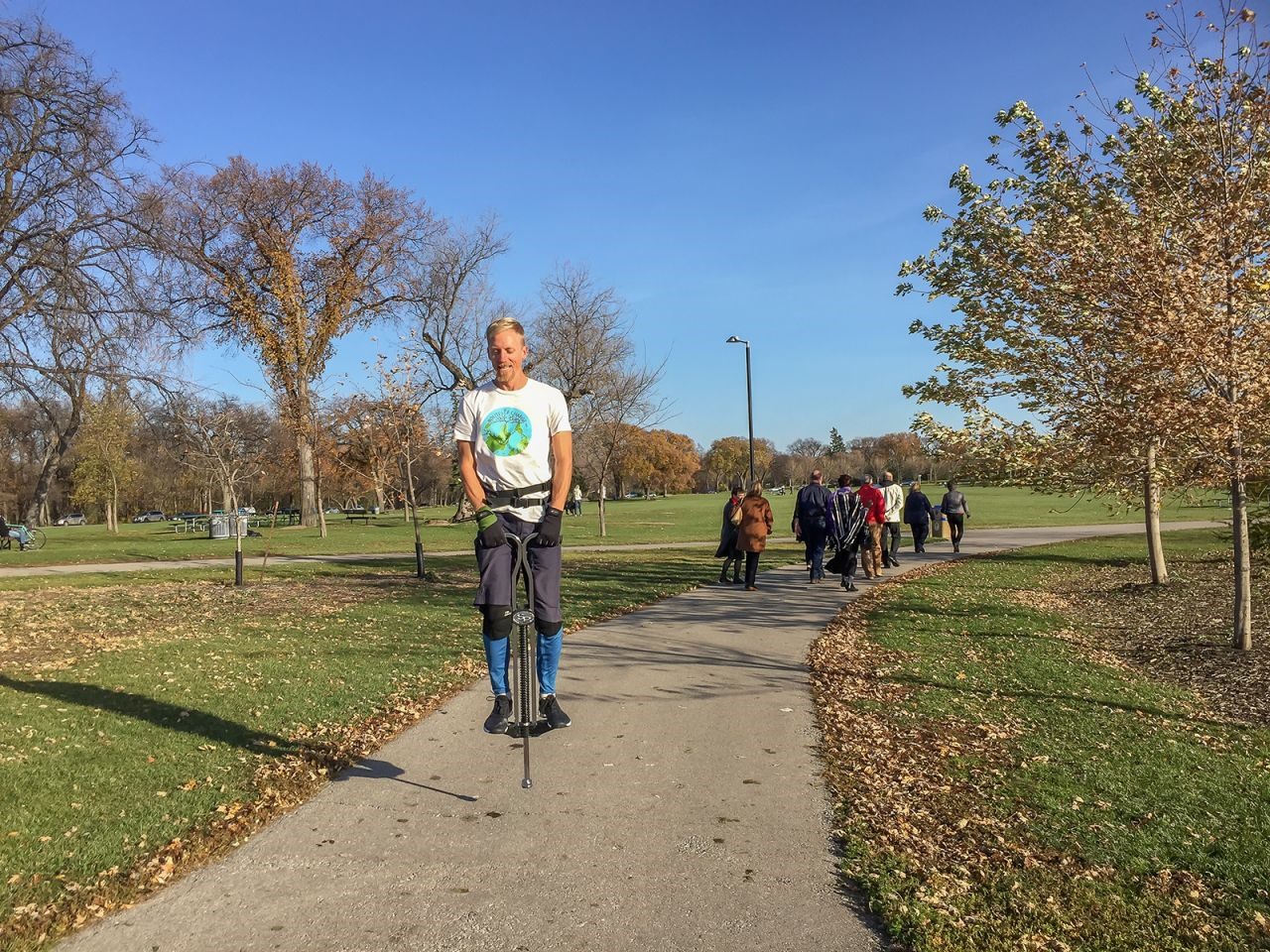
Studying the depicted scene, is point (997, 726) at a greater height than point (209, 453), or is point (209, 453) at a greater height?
point (209, 453)

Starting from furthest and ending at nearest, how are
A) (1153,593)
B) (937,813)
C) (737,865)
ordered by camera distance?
(1153,593)
(937,813)
(737,865)

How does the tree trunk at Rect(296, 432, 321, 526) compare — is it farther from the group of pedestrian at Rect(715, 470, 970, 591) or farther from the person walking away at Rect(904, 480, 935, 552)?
the group of pedestrian at Rect(715, 470, 970, 591)

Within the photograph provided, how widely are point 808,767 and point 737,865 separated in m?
1.56

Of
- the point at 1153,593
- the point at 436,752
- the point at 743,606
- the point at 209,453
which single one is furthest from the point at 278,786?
the point at 209,453

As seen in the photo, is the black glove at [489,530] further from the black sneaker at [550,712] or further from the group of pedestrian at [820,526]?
the group of pedestrian at [820,526]

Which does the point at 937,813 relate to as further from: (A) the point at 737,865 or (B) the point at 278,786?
(B) the point at 278,786

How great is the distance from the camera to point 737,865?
3873 mm

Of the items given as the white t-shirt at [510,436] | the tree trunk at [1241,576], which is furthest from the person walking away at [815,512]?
the white t-shirt at [510,436]

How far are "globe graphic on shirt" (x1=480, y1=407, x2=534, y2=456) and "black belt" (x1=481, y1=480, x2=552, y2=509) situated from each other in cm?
20

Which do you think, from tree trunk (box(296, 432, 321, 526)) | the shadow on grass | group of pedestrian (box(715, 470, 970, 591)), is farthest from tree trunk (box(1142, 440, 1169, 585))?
tree trunk (box(296, 432, 321, 526))

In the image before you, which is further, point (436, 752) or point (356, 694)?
point (356, 694)

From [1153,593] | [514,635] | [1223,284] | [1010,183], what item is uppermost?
[1010,183]

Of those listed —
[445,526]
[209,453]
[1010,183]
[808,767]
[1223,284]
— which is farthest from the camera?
[445,526]

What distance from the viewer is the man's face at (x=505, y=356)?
4.84m
